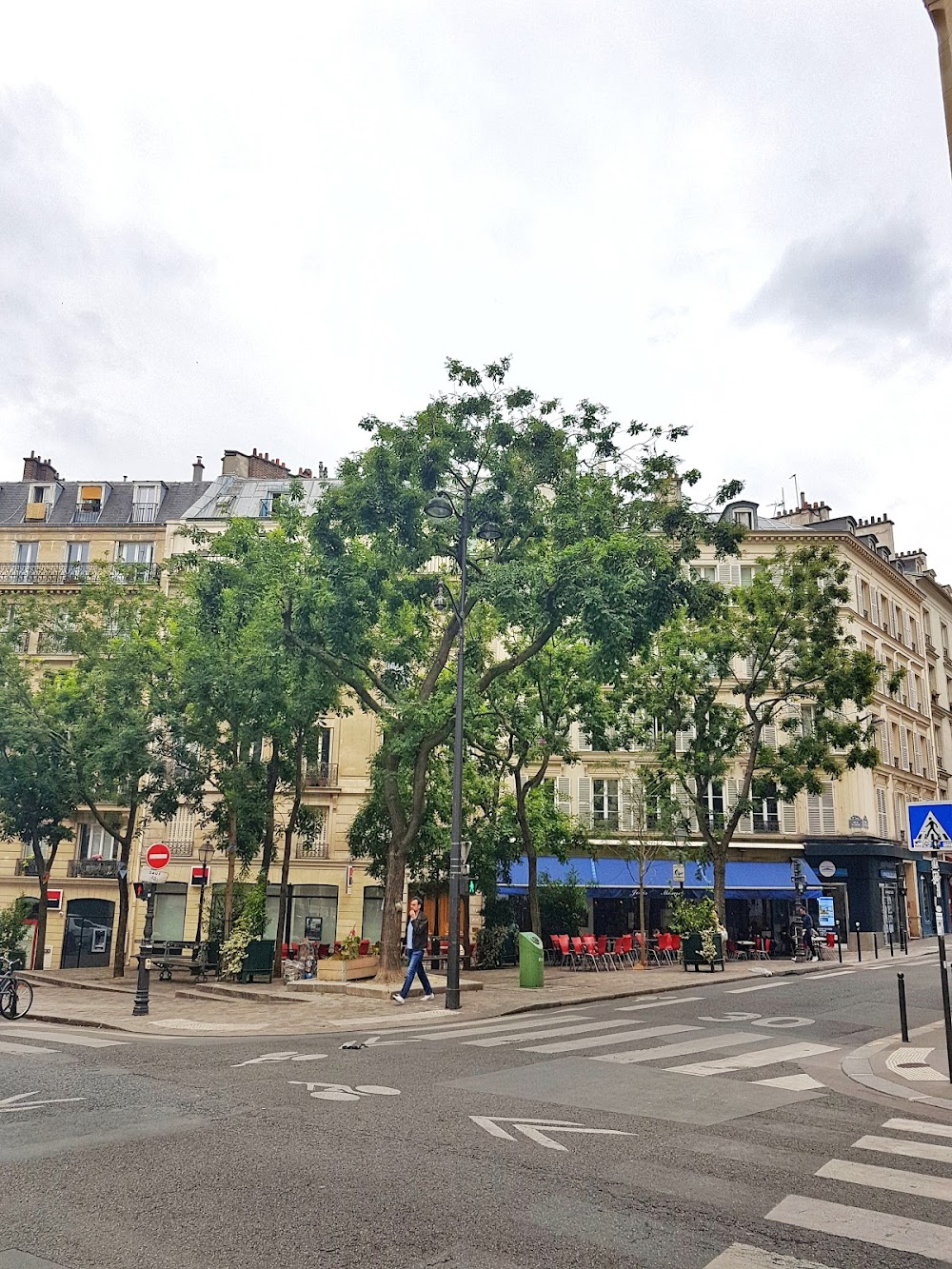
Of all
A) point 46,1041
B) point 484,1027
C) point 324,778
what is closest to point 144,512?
point 324,778

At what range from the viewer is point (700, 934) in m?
27.4

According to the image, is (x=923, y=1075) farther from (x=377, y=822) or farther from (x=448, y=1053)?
(x=377, y=822)

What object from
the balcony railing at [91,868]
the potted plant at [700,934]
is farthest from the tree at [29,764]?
the potted plant at [700,934]

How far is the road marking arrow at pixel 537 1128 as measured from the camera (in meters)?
7.39

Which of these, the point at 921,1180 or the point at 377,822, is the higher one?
the point at 377,822

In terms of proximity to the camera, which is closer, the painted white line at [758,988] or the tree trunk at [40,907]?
the painted white line at [758,988]

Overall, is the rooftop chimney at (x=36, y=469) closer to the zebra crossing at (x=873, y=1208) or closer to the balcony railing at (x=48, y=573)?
→ the balcony railing at (x=48, y=573)

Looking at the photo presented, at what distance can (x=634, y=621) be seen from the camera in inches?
702

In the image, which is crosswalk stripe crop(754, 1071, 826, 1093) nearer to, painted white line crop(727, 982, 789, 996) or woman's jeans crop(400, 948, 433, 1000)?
woman's jeans crop(400, 948, 433, 1000)

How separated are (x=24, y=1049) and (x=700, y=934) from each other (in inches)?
766

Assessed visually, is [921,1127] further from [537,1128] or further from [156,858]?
[156,858]

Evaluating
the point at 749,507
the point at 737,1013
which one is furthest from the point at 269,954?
the point at 749,507

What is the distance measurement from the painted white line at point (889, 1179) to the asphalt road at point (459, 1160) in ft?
0.07

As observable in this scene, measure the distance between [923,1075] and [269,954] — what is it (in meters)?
13.5
